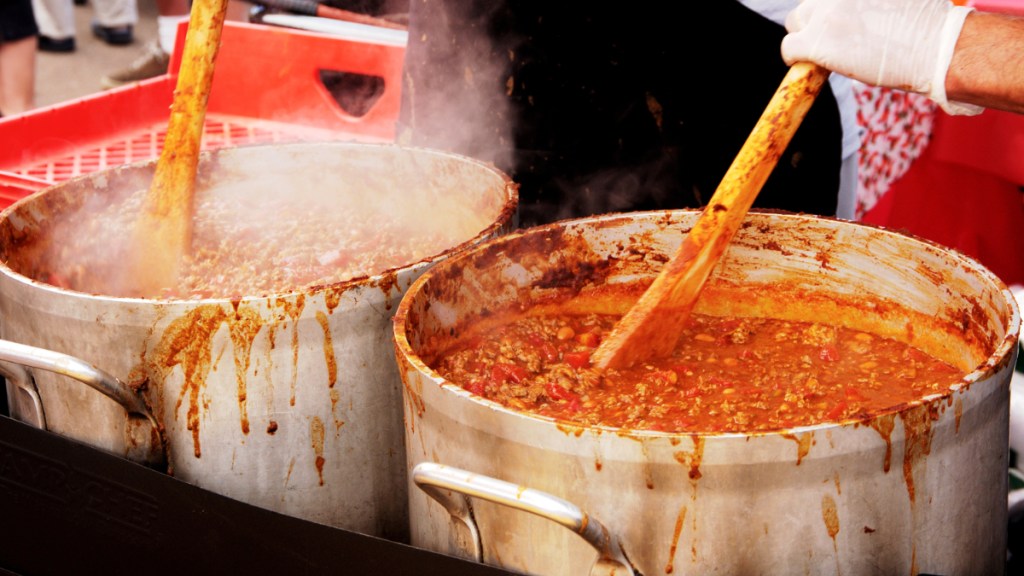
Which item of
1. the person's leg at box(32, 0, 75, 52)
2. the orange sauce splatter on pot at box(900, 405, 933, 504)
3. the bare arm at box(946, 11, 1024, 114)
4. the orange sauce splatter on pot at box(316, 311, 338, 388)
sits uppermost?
the bare arm at box(946, 11, 1024, 114)

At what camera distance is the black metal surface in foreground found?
1405 millimetres

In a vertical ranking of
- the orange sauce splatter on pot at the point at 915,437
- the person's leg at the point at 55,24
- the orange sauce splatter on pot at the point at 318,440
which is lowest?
the person's leg at the point at 55,24

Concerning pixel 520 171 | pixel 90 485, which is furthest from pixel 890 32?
pixel 90 485

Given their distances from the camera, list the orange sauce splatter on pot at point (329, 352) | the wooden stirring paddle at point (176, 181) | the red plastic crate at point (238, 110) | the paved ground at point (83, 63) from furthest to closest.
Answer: the paved ground at point (83, 63) < the red plastic crate at point (238, 110) < the wooden stirring paddle at point (176, 181) < the orange sauce splatter on pot at point (329, 352)

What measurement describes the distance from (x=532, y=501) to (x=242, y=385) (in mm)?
603

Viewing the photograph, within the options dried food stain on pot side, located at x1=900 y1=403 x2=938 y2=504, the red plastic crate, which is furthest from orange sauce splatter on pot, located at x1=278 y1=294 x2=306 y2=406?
the red plastic crate

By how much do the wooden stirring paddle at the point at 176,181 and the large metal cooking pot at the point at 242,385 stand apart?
1.22ft

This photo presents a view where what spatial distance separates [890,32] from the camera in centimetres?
175

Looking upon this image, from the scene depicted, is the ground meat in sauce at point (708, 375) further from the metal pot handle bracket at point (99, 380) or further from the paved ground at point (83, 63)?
the paved ground at point (83, 63)

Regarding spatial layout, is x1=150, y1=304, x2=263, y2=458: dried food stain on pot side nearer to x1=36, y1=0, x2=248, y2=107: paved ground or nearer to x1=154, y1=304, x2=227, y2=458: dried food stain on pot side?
x1=154, y1=304, x2=227, y2=458: dried food stain on pot side

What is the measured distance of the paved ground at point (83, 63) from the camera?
7828mm

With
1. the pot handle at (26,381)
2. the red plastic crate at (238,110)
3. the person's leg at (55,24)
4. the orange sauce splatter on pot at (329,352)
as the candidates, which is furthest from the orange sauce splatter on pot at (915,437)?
the person's leg at (55,24)

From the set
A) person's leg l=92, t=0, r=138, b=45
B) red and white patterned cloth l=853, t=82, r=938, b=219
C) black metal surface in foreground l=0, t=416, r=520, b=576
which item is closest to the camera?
black metal surface in foreground l=0, t=416, r=520, b=576

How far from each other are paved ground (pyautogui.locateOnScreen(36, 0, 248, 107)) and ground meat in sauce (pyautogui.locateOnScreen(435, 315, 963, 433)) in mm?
6615
